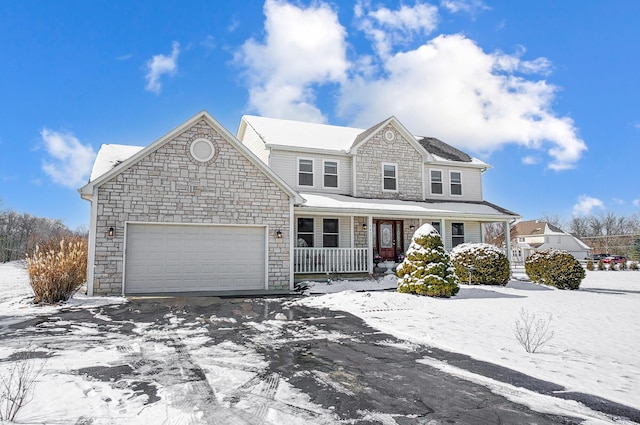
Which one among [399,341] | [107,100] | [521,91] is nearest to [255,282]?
[399,341]

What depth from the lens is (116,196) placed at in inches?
455

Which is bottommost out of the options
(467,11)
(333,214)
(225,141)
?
(333,214)

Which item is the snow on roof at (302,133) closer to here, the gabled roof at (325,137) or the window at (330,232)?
the gabled roof at (325,137)

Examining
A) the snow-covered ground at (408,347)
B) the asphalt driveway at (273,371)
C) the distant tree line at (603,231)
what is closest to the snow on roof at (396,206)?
the snow-covered ground at (408,347)

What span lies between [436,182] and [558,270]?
23.6 ft

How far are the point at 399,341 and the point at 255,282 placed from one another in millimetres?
7596

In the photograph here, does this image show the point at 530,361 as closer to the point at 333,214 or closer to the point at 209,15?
the point at 333,214

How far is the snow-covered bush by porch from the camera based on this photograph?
35.4 ft

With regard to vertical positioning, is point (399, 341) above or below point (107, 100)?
below

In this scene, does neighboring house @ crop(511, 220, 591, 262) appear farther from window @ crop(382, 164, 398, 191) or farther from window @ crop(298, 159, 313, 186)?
window @ crop(298, 159, 313, 186)

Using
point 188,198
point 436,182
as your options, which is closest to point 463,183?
point 436,182

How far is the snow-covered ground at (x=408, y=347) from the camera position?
11.5ft

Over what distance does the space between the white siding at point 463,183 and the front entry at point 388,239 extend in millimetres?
2749

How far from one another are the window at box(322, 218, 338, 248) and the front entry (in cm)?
195
